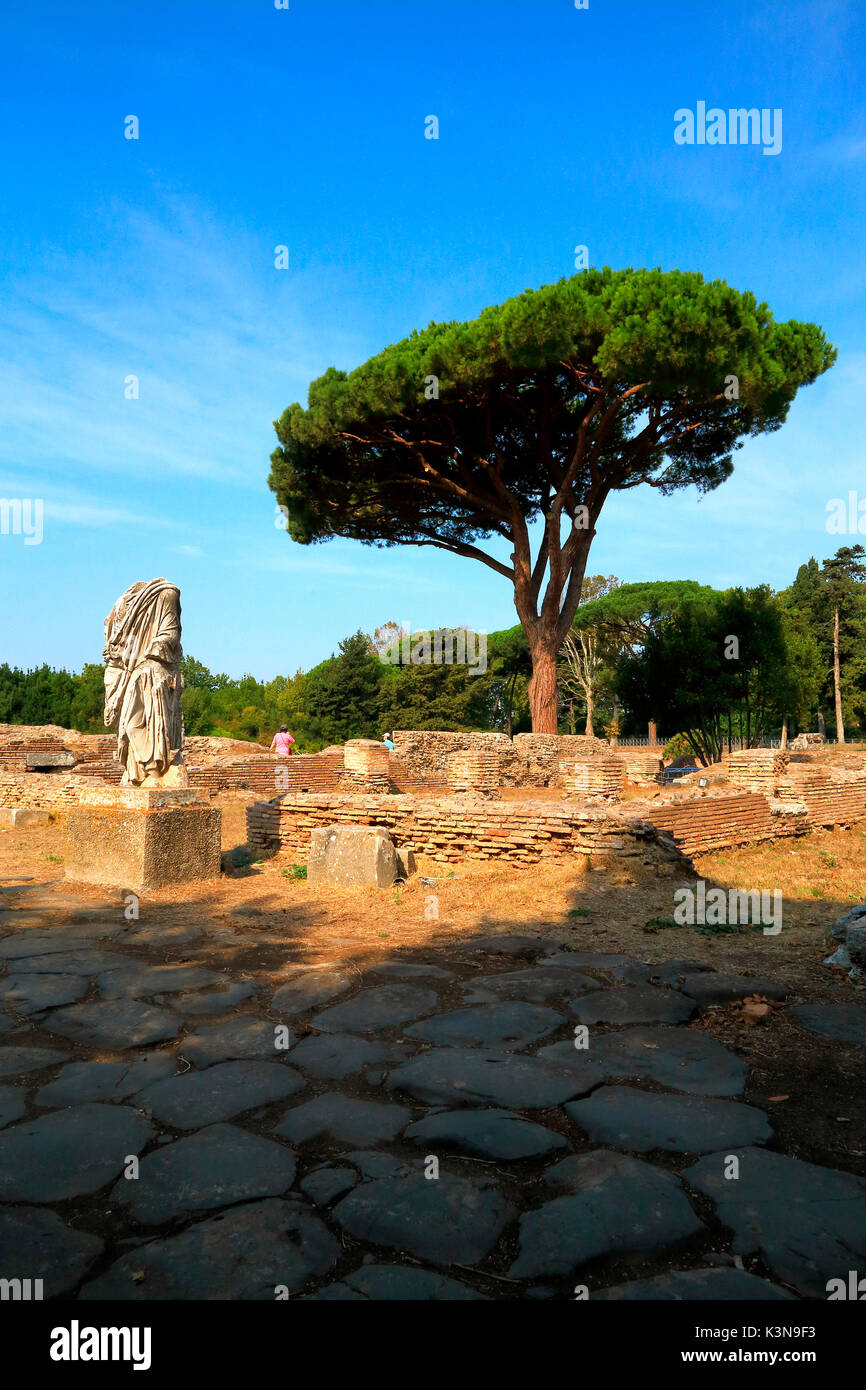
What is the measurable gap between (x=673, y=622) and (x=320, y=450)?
10.1 metres

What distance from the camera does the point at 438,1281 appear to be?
155 centimetres

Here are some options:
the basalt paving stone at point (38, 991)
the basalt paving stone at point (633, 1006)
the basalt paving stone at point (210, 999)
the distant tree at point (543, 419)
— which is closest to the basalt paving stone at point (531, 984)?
the basalt paving stone at point (633, 1006)

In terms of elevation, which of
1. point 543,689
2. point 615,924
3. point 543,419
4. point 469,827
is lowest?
point 615,924

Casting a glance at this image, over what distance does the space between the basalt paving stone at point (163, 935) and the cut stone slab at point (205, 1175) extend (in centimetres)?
240

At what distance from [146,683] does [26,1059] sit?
3.83 m

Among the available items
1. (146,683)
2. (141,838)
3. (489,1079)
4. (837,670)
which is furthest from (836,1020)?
(837,670)

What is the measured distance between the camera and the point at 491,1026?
3057 millimetres

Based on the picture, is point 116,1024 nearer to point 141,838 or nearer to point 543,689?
point 141,838

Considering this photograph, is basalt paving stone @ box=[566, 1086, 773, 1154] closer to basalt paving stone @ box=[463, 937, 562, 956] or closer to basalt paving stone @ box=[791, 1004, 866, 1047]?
basalt paving stone @ box=[791, 1004, 866, 1047]

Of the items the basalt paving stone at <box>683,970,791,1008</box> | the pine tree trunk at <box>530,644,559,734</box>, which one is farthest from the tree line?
Answer: the basalt paving stone at <box>683,970,791,1008</box>

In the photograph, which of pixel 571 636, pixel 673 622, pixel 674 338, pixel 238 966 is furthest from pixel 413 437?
pixel 571 636

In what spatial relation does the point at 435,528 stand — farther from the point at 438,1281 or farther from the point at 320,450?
the point at 438,1281

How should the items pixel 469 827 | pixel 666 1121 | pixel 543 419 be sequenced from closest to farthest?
pixel 666 1121 → pixel 469 827 → pixel 543 419

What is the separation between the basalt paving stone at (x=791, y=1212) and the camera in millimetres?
1598
